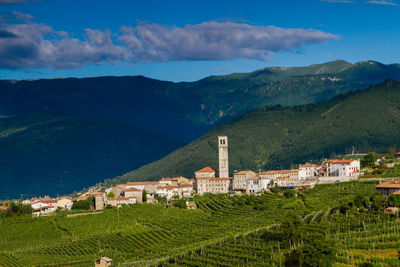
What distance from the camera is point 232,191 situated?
119 metres

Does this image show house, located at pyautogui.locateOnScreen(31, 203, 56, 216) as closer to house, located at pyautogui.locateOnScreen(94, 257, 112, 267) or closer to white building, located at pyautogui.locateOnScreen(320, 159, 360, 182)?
house, located at pyautogui.locateOnScreen(94, 257, 112, 267)

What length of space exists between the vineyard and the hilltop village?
6.95 meters

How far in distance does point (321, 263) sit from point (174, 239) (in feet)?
103

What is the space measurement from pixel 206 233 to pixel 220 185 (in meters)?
45.5

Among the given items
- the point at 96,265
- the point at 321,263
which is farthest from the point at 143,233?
the point at 321,263

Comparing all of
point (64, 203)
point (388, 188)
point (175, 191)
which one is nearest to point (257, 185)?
point (175, 191)

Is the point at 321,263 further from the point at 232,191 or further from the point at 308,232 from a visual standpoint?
the point at 232,191

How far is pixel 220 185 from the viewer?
408ft

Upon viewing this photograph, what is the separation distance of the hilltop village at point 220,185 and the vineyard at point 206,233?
695 cm

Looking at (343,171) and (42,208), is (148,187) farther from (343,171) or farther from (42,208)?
(343,171)

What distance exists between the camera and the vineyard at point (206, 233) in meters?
59.0

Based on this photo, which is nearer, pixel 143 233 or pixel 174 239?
pixel 174 239

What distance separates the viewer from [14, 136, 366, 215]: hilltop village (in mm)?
108688

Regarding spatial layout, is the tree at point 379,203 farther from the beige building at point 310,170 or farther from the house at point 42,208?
the house at point 42,208
